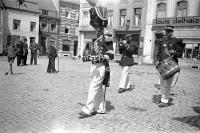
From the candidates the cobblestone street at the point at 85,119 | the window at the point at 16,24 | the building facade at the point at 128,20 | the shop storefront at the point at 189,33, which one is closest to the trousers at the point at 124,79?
the cobblestone street at the point at 85,119

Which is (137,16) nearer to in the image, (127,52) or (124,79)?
(127,52)

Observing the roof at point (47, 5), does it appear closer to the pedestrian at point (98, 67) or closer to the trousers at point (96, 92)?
the pedestrian at point (98, 67)

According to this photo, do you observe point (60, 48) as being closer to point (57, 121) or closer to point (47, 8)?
point (47, 8)

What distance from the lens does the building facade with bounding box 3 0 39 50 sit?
141 ft

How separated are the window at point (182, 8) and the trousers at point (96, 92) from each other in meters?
24.6

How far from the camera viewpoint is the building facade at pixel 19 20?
43094 millimetres

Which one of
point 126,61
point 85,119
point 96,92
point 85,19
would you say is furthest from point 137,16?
point 85,119

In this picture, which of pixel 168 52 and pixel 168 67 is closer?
pixel 168 67

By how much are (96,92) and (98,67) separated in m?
0.54

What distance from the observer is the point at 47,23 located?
5000 centimetres

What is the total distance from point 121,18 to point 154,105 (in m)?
29.2

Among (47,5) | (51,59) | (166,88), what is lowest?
(166,88)

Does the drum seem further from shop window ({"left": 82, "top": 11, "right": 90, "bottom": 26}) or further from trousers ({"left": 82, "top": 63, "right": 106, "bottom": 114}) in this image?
shop window ({"left": 82, "top": 11, "right": 90, "bottom": 26})

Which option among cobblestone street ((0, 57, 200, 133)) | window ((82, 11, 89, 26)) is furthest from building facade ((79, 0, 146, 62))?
cobblestone street ((0, 57, 200, 133))
